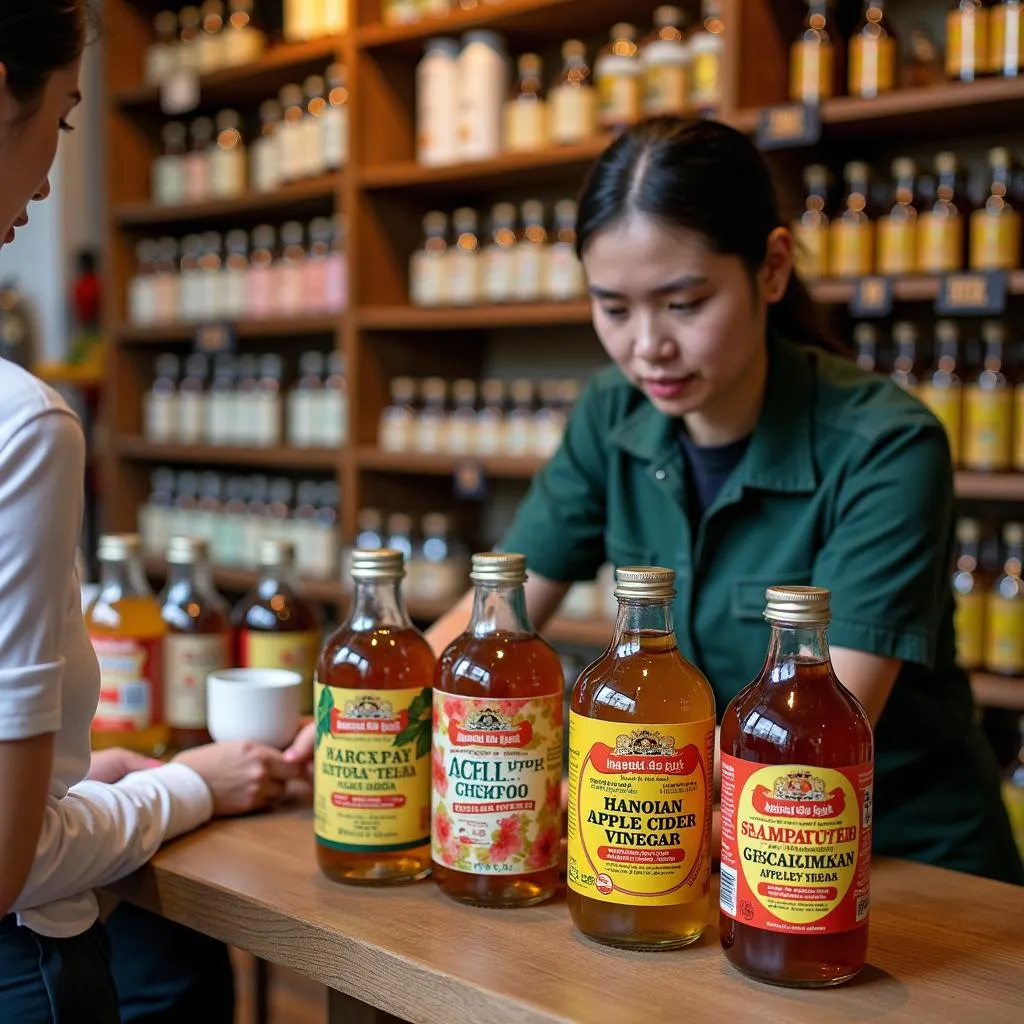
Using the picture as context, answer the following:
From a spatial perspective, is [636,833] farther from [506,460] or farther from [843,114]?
[506,460]

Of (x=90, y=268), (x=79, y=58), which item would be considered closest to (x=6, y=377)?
(x=79, y=58)

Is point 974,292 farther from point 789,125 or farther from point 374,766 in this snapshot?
point 374,766

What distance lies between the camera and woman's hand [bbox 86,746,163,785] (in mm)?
1199

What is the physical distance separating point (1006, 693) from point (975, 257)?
784mm

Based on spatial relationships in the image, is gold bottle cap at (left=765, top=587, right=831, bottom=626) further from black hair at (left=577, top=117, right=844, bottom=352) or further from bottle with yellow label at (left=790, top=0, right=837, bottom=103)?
bottle with yellow label at (left=790, top=0, right=837, bottom=103)

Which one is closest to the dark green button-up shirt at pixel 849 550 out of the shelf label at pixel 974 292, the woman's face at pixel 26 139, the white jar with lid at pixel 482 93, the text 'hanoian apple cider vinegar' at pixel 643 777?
the text 'hanoian apple cider vinegar' at pixel 643 777

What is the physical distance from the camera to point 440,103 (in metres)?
3.07

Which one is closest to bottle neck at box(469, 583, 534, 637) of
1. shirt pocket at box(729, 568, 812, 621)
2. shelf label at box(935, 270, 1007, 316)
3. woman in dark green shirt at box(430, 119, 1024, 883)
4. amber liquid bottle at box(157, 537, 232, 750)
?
woman in dark green shirt at box(430, 119, 1024, 883)

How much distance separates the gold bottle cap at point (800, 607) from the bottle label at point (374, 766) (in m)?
0.32

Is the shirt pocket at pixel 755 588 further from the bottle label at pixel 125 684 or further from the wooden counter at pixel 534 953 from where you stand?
the bottle label at pixel 125 684

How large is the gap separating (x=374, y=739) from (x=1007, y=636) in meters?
1.69

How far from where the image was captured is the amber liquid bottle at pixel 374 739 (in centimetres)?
102

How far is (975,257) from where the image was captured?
2377mm

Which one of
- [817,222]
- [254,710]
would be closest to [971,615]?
[817,222]
